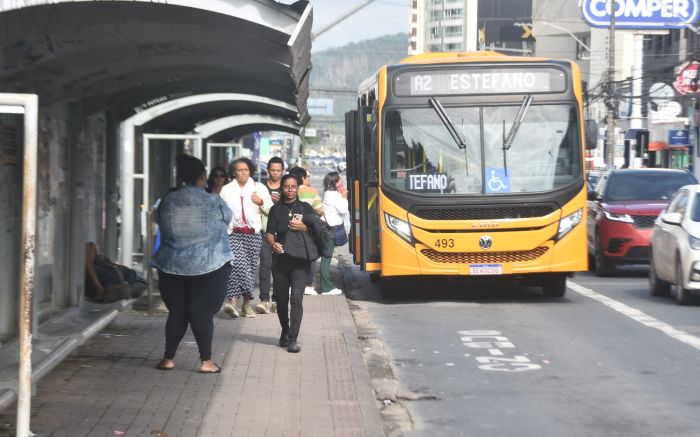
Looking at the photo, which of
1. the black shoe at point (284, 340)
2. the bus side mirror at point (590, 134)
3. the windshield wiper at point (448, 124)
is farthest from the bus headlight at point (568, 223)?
the black shoe at point (284, 340)

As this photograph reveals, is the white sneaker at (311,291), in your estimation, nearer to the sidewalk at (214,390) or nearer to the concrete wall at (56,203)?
the concrete wall at (56,203)

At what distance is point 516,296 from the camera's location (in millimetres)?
17312

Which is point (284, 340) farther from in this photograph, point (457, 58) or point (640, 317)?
point (457, 58)

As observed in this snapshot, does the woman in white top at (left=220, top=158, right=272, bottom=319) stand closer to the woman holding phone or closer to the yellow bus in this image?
the yellow bus

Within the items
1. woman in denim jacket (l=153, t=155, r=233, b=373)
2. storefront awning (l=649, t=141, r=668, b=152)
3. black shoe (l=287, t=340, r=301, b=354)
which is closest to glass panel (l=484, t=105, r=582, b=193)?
black shoe (l=287, t=340, r=301, b=354)

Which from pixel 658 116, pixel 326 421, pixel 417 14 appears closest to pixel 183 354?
pixel 326 421

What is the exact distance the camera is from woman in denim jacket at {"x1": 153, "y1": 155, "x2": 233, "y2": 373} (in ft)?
32.0

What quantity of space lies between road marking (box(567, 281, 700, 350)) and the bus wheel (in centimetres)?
48

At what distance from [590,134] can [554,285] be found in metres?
2.06

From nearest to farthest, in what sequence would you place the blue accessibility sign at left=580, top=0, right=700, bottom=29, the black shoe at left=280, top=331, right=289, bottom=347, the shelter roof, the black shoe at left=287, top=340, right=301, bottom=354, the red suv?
1. the shelter roof
2. the black shoe at left=287, top=340, right=301, bottom=354
3. the black shoe at left=280, top=331, right=289, bottom=347
4. the red suv
5. the blue accessibility sign at left=580, top=0, right=700, bottom=29

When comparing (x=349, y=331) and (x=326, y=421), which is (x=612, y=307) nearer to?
(x=349, y=331)

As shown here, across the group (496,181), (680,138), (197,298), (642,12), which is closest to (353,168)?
(496,181)

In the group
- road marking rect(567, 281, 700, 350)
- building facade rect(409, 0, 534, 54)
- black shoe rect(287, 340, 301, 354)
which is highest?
building facade rect(409, 0, 534, 54)

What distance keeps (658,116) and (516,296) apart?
42.1m
